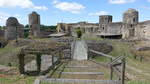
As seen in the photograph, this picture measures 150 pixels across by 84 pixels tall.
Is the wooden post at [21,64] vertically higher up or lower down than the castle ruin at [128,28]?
lower down

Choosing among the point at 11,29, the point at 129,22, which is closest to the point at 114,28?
the point at 129,22

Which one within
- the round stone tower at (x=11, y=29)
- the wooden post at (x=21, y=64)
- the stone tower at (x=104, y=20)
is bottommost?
the wooden post at (x=21, y=64)

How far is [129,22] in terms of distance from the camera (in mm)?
44594

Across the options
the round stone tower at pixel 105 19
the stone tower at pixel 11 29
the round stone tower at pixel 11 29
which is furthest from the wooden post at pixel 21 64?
the round stone tower at pixel 105 19

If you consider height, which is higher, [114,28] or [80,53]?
[114,28]

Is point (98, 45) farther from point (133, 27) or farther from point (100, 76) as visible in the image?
point (133, 27)

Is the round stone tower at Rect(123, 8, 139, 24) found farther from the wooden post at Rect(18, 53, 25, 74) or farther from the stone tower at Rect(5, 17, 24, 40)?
the wooden post at Rect(18, 53, 25, 74)

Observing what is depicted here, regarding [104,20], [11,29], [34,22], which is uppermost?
[104,20]

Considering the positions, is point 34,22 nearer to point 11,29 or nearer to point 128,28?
point 11,29

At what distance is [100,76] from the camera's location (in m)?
8.32

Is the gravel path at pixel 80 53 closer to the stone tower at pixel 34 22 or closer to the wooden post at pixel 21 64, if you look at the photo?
the wooden post at pixel 21 64

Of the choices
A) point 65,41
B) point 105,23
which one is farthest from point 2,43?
point 105,23

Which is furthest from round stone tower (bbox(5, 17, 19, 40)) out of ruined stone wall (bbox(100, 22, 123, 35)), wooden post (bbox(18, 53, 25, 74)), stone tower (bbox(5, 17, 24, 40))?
wooden post (bbox(18, 53, 25, 74))

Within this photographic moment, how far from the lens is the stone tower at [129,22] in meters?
43.0
